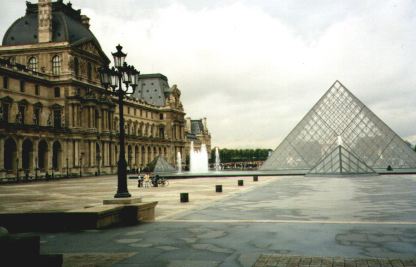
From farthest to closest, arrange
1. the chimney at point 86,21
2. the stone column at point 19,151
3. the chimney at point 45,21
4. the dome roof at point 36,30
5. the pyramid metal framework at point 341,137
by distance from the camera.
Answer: the chimney at point 86,21 < the dome roof at point 36,30 < the chimney at point 45,21 < the stone column at point 19,151 < the pyramid metal framework at point 341,137

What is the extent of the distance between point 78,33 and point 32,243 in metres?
68.0

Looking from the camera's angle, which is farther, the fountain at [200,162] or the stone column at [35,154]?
the fountain at [200,162]

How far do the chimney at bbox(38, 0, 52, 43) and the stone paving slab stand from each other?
64582mm

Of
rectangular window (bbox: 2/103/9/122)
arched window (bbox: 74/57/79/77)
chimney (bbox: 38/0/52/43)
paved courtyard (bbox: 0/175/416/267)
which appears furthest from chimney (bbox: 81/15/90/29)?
paved courtyard (bbox: 0/175/416/267)

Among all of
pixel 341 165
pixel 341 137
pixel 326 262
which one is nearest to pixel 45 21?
pixel 341 137

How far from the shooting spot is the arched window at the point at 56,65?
64.8 metres

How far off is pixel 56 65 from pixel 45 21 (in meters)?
6.39

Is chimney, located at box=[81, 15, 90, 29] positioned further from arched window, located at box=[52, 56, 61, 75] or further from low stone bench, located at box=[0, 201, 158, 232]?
low stone bench, located at box=[0, 201, 158, 232]

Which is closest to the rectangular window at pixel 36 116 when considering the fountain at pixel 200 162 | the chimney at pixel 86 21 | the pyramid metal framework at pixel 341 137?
the chimney at pixel 86 21

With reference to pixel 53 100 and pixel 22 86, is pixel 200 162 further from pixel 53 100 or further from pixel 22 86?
pixel 22 86

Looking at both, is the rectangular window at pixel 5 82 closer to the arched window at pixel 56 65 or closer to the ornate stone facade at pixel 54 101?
the ornate stone facade at pixel 54 101

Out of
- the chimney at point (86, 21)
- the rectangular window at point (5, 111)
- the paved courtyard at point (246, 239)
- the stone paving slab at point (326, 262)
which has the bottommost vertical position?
the stone paving slab at point (326, 262)

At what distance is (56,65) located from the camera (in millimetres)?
65000

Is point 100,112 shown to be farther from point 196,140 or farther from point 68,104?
point 196,140
